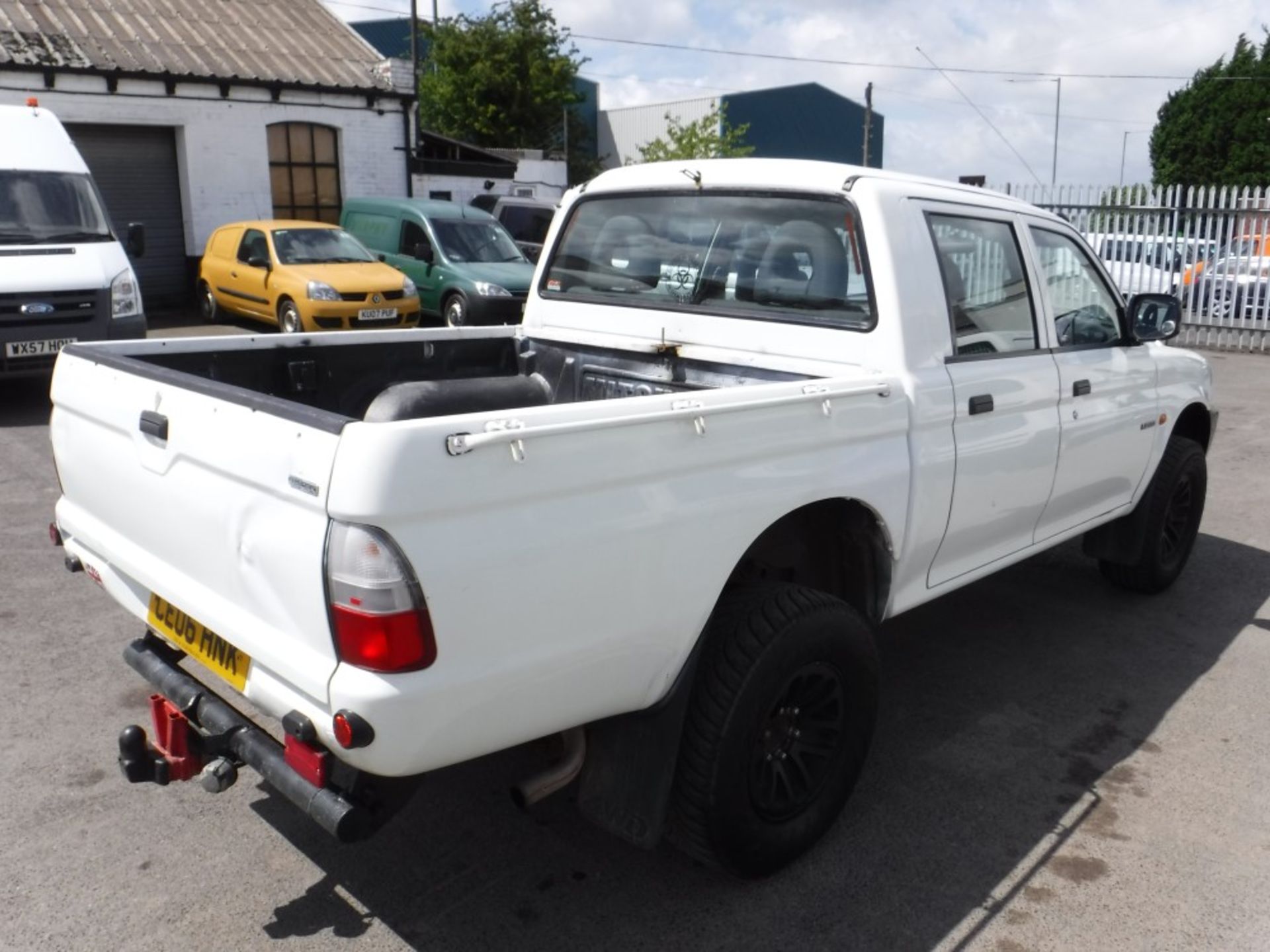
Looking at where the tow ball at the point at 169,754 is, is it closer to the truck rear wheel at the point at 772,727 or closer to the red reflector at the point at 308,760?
the red reflector at the point at 308,760

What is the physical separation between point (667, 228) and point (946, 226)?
990mm

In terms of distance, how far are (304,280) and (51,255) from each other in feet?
13.6

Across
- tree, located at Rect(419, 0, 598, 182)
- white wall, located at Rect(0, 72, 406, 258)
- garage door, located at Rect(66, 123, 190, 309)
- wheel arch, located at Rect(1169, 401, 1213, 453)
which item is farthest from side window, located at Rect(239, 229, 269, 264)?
tree, located at Rect(419, 0, 598, 182)

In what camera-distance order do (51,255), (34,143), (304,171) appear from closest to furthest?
1. (51,255)
2. (34,143)
3. (304,171)

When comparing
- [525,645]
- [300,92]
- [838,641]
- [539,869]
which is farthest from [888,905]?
[300,92]

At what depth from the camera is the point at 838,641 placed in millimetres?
3189

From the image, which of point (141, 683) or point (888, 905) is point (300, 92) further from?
point (888, 905)

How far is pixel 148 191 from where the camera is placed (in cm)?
1764

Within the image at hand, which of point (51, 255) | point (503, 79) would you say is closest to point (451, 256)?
point (51, 255)

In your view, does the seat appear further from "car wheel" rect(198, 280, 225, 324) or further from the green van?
"car wheel" rect(198, 280, 225, 324)

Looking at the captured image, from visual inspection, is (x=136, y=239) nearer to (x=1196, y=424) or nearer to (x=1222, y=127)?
(x=1196, y=424)

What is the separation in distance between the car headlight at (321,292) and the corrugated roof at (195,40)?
19.0 ft

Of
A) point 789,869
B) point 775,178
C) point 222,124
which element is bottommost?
point 789,869

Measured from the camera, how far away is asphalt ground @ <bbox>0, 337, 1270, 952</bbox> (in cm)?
300
